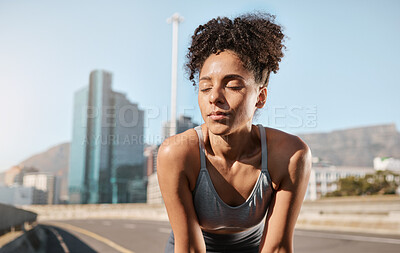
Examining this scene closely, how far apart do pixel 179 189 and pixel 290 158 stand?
64 centimetres

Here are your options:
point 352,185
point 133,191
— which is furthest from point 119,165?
point 352,185

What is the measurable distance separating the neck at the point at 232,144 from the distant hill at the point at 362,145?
107715 millimetres

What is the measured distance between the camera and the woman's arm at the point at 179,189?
1.84 m

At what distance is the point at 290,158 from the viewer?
6.24ft

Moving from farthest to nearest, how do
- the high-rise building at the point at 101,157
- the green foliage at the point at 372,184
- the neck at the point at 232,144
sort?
the high-rise building at the point at 101,157, the green foliage at the point at 372,184, the neck at the point at 232,144

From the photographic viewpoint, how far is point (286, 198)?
1937mm

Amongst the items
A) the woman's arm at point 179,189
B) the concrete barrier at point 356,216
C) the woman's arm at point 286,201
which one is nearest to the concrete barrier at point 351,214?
the concrete barrier at point 356,216

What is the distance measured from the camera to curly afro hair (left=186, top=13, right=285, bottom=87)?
5.90 ft

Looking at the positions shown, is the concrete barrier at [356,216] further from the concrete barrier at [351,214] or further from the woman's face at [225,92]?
the woman's face at [225,92]

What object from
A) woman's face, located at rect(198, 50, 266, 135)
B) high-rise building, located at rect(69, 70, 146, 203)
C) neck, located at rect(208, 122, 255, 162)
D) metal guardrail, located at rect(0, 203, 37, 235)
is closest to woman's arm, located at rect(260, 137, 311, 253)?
neck, located at rect(208, 122, 255, 162)

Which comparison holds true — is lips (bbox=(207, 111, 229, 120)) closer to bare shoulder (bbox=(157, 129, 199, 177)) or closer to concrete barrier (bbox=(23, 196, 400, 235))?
bare shoulder (bbox=(157, 129, 199, 177))

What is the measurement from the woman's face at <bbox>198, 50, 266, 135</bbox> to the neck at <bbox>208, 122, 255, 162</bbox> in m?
0.16

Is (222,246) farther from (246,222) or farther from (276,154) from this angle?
(276,154)

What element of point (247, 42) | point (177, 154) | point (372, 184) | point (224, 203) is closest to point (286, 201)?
point (224, 203)
